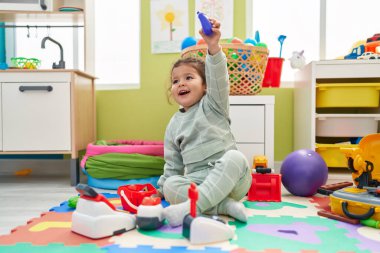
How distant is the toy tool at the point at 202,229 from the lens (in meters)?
0.84

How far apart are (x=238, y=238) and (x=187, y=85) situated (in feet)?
1.93

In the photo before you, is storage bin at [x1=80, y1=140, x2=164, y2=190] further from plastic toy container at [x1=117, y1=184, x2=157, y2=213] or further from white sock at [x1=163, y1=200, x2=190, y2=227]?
white sock at [x1=163, y1=200, x2=190, y2=227]

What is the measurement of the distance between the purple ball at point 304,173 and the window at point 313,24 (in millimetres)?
970

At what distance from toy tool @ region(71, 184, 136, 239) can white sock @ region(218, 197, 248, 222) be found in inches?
12.4

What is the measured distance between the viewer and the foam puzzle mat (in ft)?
2.72

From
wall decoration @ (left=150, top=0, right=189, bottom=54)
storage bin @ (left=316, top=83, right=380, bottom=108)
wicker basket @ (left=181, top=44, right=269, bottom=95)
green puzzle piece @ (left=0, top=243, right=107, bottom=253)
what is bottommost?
green puzzle piece @ (left=0, top=243, right=107, bottom=253)

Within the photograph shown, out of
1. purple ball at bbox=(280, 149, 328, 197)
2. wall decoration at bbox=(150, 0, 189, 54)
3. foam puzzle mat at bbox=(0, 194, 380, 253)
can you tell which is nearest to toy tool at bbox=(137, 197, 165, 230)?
foam puzzle mat at bbox=(0, 194, 380, 253)

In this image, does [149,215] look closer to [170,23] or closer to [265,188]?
[265,188]

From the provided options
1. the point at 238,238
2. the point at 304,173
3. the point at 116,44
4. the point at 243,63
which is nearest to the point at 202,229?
the point at 238,238

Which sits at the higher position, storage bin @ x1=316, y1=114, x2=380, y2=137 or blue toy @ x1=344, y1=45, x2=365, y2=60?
blue toy @ x1=344, y1=45, x2=365, y2=60

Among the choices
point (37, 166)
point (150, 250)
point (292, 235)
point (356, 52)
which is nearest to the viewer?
point (150, 250)

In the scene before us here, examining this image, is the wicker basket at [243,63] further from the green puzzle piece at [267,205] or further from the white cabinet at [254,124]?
the green puzzle piece at [267,205]

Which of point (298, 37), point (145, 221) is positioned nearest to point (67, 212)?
point (145, 221)

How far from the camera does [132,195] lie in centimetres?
120
